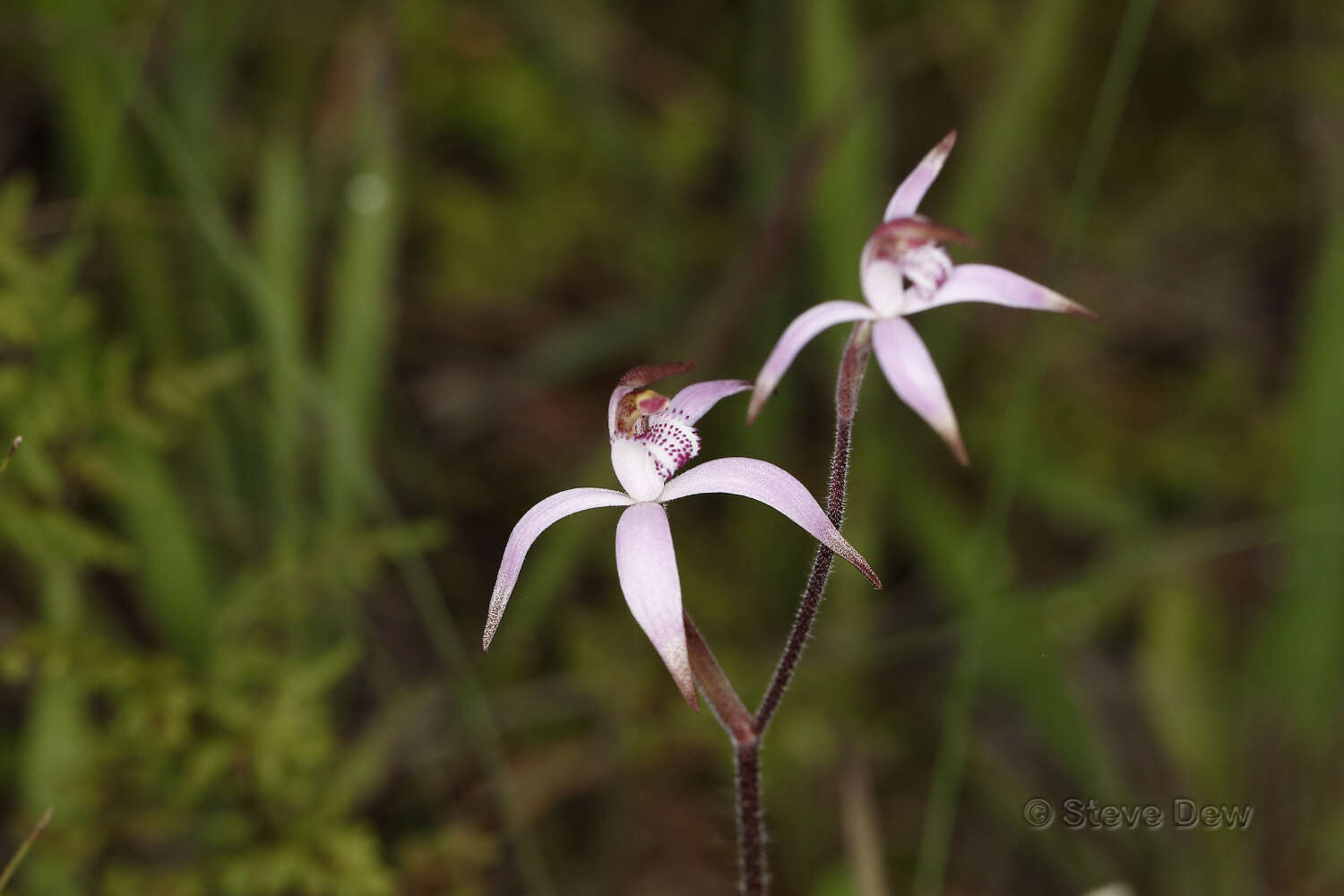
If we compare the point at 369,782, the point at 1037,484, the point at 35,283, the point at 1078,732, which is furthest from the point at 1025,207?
the point at 35,283

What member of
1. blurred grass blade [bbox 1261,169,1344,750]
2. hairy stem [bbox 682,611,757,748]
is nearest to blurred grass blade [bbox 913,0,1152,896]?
blurred grass blade [bbox 1261,169,1344,750]

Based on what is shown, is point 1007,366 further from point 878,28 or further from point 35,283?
point 35,283

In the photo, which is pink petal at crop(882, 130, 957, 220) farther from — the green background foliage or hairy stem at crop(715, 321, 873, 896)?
the green background foliage

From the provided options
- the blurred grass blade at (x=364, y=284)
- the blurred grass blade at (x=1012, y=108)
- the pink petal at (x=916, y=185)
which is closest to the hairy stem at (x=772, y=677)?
the pink petal at (x=916, y=185)

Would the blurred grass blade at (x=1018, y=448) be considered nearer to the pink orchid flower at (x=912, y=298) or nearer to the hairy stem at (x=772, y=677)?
the hairy stem at (x=772, y=677)

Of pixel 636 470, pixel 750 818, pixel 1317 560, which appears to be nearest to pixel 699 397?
pixel 636 470
